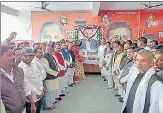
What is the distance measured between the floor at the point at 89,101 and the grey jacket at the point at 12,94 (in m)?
2.35

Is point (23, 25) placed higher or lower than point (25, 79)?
higher

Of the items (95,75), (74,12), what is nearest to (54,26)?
(74,12)

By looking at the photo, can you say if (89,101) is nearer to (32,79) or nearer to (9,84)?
(32,79)

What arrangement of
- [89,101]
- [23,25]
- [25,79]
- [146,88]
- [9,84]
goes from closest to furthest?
[146,88], [9,84], [25,79], [89,101], [23,25]

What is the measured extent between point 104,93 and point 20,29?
5489mm

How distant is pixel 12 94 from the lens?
2.15 metres

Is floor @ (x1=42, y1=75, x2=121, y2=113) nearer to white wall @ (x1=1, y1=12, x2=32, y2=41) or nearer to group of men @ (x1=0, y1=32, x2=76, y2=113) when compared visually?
group of men @ (x1=0, y1=32, x2=76, y2=113)

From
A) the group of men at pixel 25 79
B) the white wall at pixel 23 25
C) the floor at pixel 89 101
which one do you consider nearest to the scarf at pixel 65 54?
the floor at pixel 89 101

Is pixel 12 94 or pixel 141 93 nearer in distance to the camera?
pixel 141 93

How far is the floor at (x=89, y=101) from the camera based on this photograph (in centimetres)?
471

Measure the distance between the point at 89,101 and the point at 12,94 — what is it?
334 centimetres

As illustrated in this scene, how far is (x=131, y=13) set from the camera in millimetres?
10078

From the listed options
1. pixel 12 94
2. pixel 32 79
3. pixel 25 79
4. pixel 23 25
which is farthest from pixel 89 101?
pixel 23 25

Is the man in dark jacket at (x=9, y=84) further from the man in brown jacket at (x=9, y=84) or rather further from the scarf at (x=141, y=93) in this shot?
the scarf at (x=141, y=93)
